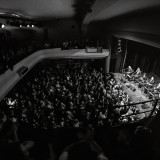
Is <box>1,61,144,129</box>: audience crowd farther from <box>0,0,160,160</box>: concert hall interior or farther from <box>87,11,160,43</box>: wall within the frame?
<box>87,11,160,43</box>: wall

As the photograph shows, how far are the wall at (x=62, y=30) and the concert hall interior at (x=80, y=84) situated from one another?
100 millimetres

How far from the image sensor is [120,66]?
17.1 metres

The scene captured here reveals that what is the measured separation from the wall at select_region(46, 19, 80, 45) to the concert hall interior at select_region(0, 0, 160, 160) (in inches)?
3.9

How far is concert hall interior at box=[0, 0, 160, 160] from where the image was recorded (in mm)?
3080

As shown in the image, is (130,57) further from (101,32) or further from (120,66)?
(101,32)

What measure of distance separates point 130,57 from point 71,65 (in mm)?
6564

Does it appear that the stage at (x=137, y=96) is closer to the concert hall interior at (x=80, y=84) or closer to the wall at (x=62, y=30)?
the concert hall interior at (x=80, y=84)

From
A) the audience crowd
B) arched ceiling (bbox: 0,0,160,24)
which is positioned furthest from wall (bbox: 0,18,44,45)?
the audience crowd

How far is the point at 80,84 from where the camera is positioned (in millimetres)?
12508

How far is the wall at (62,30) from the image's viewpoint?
17.9 metres

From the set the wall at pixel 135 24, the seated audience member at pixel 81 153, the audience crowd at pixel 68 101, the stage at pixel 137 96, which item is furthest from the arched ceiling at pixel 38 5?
the stage at pixel 137 96

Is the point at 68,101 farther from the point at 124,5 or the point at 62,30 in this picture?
the point at 62,30

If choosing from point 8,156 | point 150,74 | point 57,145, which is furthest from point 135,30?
point 8,156

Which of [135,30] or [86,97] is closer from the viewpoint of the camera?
[86,97]
